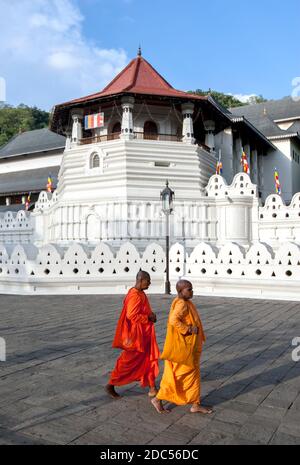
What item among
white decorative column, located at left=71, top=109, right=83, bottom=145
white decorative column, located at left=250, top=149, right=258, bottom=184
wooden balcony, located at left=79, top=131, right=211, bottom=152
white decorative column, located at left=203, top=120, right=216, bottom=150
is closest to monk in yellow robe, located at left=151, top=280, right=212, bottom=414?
wooden balcony, located at left=79, top=131, right=211, bottom=152

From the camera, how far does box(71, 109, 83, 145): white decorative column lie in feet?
79.1

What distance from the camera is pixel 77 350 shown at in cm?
569

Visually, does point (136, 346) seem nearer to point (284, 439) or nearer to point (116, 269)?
point (284, 439)

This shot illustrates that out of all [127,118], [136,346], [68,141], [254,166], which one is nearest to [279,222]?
[127,118]

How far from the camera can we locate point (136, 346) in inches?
153

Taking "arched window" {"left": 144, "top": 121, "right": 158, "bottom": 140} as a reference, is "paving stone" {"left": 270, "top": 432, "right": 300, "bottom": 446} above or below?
below

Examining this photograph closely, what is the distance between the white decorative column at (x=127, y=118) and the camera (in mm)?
22084

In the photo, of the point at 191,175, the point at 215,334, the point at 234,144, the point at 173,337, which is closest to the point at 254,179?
the point at 234,144

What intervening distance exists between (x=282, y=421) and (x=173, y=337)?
1.16 metres

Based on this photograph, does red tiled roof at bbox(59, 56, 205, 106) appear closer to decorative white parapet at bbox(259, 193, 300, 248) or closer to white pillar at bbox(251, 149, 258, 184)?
decorative white parapet at bbox(259, 193, 300, 248)

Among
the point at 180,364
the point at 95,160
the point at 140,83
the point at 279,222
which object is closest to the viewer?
the point at 180,364

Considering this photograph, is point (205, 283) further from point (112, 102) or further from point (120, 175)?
point (112, 102)

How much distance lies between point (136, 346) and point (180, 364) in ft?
1.81

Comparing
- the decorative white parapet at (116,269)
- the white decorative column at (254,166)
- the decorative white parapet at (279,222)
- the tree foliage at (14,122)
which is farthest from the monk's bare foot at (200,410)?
the tree foliage at (14,122)
